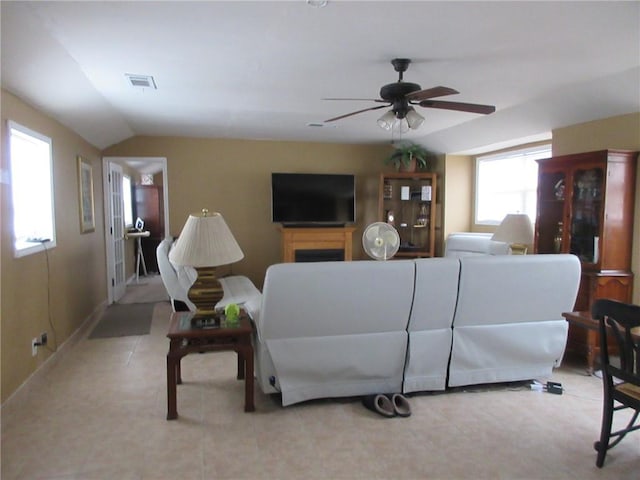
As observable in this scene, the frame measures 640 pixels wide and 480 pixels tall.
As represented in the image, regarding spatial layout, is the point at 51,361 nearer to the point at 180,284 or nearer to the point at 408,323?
the point at 180,284

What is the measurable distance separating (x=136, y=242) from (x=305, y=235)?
398cm

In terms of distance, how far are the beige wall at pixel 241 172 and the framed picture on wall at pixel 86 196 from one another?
980 mm

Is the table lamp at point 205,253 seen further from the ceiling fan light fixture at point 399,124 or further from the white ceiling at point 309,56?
the ceiling fan light fixture at point 399,124

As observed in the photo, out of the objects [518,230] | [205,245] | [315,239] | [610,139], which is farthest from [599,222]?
[315,239]

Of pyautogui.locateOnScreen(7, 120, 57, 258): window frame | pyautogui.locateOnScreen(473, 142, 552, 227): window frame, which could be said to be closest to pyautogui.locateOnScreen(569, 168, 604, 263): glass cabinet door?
pyautogui.locateOnScreen(473, 142, 552, 227): window frame

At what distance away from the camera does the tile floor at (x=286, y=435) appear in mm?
2088

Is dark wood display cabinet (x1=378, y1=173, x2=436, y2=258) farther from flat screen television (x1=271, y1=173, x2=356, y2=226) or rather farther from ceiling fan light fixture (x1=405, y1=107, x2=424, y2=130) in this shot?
ceiling fan light fixture (x1=405, y1=107, x2=424, y2=130)

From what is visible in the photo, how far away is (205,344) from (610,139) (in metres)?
3.97

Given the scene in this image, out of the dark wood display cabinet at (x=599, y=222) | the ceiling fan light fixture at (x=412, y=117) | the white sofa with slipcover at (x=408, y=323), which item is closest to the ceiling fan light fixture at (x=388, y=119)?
the ceiling fan light fixture at (x=412, y=117)

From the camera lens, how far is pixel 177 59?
9.64 ft

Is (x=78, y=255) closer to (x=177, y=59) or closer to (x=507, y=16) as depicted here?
(x=177, y=59)

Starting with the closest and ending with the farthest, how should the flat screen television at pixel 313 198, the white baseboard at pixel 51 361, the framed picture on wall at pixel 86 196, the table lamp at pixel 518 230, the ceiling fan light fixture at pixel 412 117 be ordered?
the white baseboard at pixel 51 361
the ceiling fan light fixture at pixel 412 117
the table lamp at pixel 518 230
the framed picture on wall at pixel 86 196
the flat screen television at pixel 313 198

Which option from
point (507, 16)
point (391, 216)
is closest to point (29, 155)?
point (507, 16)

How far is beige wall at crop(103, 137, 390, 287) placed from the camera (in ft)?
19.7
